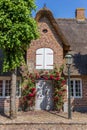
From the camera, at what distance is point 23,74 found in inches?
730

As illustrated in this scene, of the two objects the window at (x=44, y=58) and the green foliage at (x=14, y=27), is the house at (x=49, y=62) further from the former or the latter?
the green foliage at (x=14, y=27)

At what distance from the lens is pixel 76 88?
1905 cm

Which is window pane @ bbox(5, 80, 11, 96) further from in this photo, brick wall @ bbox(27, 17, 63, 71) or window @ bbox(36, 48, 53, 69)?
window @ bbox(36, 48, 53, 69)

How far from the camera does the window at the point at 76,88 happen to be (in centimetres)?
1896

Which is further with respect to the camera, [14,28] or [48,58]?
[48,58]

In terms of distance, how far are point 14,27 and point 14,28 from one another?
0.09 meters

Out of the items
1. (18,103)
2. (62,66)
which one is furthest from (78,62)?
(18,103)

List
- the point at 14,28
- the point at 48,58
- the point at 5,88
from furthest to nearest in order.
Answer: the point at 48,58, the point at 5,88, the point at 14,28

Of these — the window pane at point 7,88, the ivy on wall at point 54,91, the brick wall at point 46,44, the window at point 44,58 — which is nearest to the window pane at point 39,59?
the window at point 44,58

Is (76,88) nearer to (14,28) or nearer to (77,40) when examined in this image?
(77,40)

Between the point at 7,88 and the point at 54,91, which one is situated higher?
the point at 7,88

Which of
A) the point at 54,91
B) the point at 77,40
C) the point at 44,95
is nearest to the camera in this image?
the point at 54,91

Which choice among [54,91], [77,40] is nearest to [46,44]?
[54,91]

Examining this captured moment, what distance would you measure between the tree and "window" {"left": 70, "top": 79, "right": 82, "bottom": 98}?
553cm
